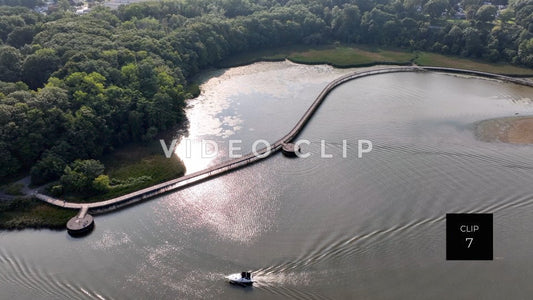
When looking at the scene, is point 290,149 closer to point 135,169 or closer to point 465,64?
point 135,169

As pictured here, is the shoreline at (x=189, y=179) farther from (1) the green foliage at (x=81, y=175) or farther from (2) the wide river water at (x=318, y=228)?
(1) the green foliage at (x=81, y=175)

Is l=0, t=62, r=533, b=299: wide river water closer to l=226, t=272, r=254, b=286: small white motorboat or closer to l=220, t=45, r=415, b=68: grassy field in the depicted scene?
l=226, t=272, r=254, b=286: small white motorboat

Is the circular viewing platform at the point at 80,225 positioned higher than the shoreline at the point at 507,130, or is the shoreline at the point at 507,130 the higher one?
the shoreline at the point at 507,130

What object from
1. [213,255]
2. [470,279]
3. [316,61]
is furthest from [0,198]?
[316,61]

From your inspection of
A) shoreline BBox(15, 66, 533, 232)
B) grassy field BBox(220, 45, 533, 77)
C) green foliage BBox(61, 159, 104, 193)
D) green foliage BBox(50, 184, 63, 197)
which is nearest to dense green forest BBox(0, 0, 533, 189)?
green foliage BBox(61, 159, 104, 193)

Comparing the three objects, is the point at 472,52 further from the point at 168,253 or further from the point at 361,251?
the point at 168,253

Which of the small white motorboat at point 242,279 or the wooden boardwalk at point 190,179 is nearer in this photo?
the small white motorboat at point 242,279

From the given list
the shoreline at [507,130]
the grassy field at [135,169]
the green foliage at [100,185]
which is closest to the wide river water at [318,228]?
the shoreline at [507,130]

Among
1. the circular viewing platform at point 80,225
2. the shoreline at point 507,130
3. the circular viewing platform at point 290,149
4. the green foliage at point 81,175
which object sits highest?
the shoreline at point 507,130
